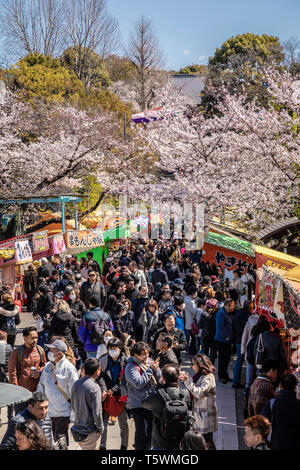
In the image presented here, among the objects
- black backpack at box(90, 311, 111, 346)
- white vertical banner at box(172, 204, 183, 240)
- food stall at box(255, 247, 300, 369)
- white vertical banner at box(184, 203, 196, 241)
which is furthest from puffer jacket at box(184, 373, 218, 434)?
white vertical banner at box(172, 204, 183, 240)

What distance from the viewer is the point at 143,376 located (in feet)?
18.1

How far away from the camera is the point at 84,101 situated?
32.4 meters

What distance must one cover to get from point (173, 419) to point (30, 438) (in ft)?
5.11

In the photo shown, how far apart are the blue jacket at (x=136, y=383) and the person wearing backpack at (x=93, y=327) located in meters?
2.24

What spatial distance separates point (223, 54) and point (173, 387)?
136 ft

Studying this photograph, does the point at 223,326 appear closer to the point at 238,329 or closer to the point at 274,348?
the point at 238,329

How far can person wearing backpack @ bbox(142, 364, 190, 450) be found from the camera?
4.88 metres

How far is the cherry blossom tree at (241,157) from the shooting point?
48.3 ft

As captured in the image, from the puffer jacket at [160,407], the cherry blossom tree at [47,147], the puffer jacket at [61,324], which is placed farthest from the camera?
the cherry blossom tree at [47,147]

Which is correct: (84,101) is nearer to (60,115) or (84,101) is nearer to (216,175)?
(60,115)

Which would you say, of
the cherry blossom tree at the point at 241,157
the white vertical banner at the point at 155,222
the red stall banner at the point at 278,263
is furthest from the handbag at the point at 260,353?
the white vertical banner at the point at 155,222

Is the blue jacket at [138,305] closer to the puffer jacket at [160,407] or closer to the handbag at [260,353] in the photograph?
the handbag at [260,353]

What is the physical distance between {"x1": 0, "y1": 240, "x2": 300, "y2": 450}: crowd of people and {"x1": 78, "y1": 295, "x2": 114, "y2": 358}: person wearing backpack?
2 centimetres

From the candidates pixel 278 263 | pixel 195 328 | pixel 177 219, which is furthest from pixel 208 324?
pixel 177 219
